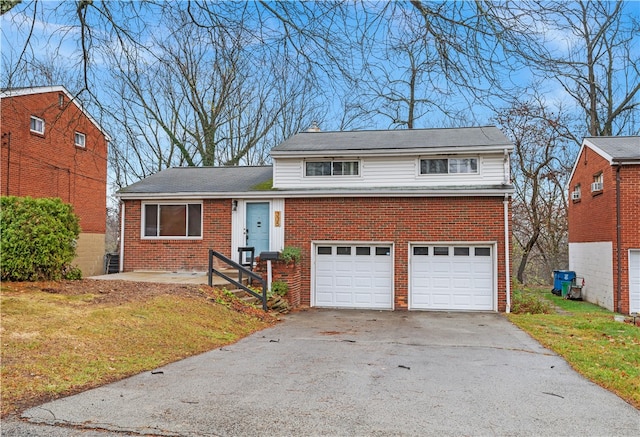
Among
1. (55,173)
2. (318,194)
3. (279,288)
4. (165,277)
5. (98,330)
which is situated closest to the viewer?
(98,330)

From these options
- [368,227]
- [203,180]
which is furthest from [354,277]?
[203,180]

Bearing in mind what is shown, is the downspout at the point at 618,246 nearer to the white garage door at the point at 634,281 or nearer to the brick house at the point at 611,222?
the brick house at the point at 611,222

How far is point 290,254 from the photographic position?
47.3 feet

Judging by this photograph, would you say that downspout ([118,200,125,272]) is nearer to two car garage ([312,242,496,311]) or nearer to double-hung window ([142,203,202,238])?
double-hung window ([142,203,202,238])

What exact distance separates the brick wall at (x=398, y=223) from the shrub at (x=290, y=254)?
63cm

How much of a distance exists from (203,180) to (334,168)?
5.18 metres

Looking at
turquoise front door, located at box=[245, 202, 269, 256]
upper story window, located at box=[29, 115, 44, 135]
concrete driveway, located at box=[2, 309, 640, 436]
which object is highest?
upper story window, located at box=[29, 115, 44, 135]

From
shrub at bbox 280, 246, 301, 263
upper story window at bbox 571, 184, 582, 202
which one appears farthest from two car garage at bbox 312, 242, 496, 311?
upper story window at bbox 571, 184, 582, 202

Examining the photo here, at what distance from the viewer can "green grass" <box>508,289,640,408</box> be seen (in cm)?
644

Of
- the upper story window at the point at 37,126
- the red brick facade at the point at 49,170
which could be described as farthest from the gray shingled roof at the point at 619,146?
the upper story window at the point at 37,126

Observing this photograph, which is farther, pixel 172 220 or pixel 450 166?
pixel 172 220

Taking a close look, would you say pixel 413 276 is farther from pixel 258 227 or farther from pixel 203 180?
pixel 203 180

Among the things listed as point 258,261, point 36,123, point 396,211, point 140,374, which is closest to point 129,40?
point 140,374

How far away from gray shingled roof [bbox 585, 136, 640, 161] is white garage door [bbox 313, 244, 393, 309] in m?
8.65
